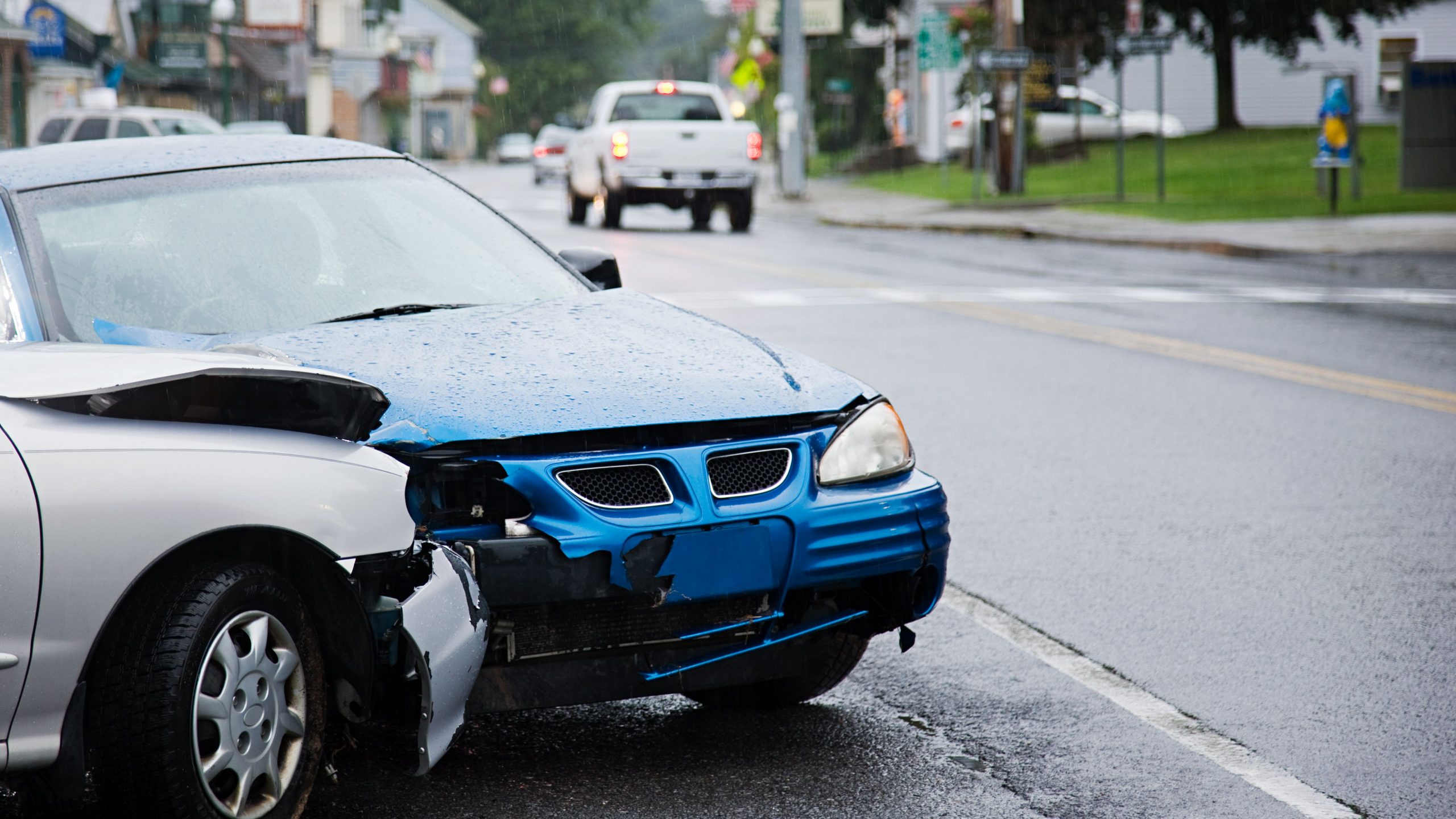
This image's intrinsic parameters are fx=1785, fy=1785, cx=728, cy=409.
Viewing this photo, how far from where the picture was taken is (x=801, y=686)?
4.63m

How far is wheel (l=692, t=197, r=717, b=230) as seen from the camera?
27.1 m

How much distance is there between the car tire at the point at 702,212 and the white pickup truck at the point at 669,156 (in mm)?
17

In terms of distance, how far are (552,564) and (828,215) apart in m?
27.6

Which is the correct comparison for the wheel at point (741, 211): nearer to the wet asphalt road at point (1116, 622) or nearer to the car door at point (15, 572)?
the wet asphalt road at point (1116, 622)

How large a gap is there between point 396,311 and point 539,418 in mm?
1061

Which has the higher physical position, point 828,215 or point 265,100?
point 265,100

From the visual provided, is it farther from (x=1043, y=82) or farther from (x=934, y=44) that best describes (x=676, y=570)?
(x=1043, y=82)

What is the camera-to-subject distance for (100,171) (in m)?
4.87

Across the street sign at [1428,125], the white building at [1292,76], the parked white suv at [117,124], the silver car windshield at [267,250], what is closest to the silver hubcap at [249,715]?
the silver car windshield at [267,250]

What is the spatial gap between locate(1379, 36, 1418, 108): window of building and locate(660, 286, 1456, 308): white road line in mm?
37550

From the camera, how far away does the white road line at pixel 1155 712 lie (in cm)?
402

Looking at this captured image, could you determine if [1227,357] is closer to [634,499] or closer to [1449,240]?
[634,499]

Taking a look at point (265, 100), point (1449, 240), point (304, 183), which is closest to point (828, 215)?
point (1449, 240)

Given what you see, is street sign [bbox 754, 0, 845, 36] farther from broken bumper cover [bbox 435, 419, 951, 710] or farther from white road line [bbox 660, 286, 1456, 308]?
broken bumper cover [bbox 435, 419, 951, 710]
